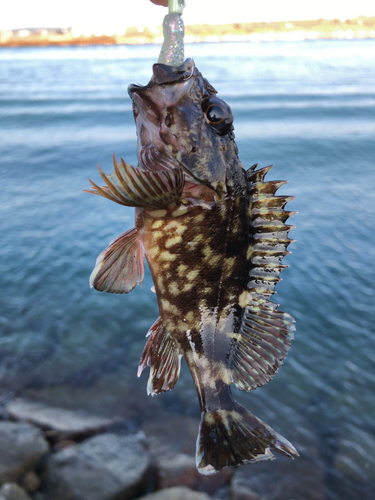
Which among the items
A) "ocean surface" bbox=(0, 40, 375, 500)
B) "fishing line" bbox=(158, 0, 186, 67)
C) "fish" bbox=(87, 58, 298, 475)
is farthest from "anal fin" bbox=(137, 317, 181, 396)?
"ocean surface" bbox=(0, 40, 375, 500)


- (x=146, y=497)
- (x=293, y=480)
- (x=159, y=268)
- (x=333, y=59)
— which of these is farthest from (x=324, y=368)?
(x=333, y=59)

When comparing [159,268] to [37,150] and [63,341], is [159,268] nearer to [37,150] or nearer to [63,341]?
[63,341]

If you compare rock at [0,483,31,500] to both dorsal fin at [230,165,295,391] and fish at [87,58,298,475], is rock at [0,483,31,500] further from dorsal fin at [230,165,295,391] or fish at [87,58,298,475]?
dorsal fin at [230,165,295,391]

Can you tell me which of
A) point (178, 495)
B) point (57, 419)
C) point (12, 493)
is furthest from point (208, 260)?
point (57, 419)

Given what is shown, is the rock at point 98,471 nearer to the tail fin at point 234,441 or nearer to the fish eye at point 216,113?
the tail fin at point 234,441

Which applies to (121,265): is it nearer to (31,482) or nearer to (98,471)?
(98,471)

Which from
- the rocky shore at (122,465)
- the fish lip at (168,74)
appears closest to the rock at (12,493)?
the rocky shore at (122,465)

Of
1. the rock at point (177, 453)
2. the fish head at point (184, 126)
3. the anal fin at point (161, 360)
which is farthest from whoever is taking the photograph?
the rock at point (177, 453)
